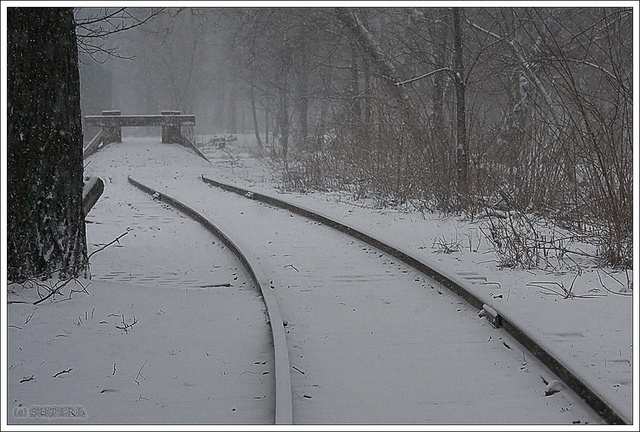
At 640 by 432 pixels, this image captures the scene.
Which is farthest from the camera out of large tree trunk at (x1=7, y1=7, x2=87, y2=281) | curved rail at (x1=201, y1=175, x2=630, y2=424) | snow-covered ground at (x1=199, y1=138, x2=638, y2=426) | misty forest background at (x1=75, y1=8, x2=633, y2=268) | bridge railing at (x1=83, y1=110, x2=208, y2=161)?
bridge railing at (x1=83, y1=110, x2=208, y2=161)

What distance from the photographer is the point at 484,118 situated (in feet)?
41.5

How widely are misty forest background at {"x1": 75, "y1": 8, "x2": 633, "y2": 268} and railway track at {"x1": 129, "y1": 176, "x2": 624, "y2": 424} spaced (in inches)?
59.8

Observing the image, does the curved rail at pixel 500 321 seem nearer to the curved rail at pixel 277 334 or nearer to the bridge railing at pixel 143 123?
the curved rail at pixel 277 334

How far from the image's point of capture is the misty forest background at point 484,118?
24.8 feet

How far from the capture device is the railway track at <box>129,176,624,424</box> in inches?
151

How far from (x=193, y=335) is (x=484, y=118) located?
8548 mm

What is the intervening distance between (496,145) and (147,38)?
50.7 meters

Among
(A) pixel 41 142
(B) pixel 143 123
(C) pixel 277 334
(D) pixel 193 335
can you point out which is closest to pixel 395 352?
(C) pixel 277 334

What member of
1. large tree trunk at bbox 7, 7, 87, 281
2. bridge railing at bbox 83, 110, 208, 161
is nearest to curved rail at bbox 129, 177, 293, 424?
large tree trunk at bbox 7, 7, 87, 281

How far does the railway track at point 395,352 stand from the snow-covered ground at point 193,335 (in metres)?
0.15

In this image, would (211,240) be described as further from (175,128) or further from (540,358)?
(175,128)

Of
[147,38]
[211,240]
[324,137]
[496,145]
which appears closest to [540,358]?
[211,240]

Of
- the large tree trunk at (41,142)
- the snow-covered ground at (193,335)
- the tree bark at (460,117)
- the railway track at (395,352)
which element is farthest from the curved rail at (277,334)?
the tree bark at (460,117)

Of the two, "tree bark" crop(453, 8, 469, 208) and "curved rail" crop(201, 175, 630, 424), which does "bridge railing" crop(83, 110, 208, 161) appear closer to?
"tree bark" crop(453, 8, 469, 208)
